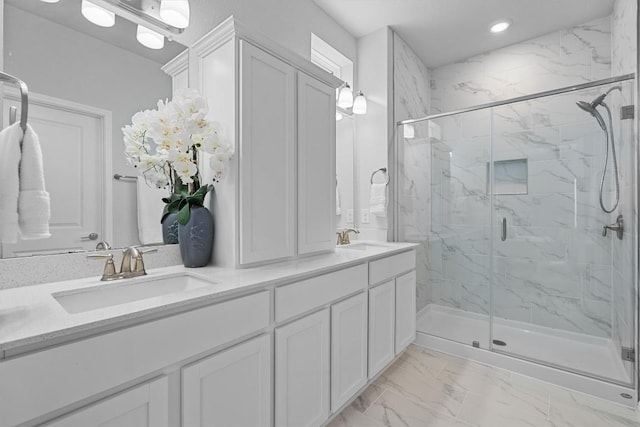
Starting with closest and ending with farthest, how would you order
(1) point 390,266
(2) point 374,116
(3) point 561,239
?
(1) point 390,266 < (3) point 561,239 < (2) point 374,116

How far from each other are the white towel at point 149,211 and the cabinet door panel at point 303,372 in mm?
751

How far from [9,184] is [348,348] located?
1.50 metres

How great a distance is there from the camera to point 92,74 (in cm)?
121

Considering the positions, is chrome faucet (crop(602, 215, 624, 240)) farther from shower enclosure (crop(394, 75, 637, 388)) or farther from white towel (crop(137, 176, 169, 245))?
white towel (crop(137, 176, 169, 245))

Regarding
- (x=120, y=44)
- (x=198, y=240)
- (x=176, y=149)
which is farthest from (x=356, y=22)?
(x=198, y=240)

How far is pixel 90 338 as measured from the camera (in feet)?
2.38

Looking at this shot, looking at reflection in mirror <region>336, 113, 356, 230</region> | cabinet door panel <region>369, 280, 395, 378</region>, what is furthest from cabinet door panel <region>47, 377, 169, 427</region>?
reflection in mirror <region>336, 113, 356, 230</region>

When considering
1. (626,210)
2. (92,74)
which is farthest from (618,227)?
(92,74)

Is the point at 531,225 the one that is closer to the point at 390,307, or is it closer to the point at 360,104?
the point at 390,307

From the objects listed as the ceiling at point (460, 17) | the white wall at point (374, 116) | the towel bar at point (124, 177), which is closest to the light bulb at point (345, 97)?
the white wall at point (374, 116)

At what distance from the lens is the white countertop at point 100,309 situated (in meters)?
0.67

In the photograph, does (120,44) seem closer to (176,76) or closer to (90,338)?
(176,76)

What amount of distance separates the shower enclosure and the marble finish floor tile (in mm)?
225

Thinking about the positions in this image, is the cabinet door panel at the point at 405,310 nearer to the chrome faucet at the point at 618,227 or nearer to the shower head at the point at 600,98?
the chrome faucet at the point at 618,227
